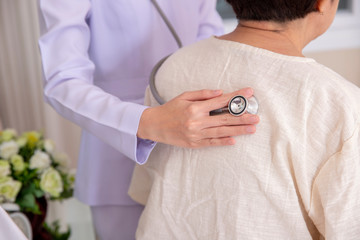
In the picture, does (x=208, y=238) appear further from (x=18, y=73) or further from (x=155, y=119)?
(x=18, y=73)

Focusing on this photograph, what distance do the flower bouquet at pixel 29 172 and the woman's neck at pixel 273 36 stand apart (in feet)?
2.99

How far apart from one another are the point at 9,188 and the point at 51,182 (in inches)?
5.5

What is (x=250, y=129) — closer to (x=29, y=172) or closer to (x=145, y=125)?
(x=145, y=125)

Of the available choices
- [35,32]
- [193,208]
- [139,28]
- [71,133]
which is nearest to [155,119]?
[193,208]

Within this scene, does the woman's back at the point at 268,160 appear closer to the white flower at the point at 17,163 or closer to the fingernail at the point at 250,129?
the fingernail at the point at 250,129

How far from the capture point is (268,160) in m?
0.85

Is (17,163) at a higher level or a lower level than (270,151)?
lower

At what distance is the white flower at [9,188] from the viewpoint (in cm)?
148

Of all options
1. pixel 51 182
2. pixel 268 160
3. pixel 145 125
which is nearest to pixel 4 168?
pixel 51 182

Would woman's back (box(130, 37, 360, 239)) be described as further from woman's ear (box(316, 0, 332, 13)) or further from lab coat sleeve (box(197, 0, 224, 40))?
lab coat sleeve (box(197, 0, 224, 40))

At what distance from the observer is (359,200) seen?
822mm

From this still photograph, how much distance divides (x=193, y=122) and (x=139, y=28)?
0.40 m

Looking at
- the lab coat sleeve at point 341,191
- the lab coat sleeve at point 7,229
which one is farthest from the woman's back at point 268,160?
the lab coat sleeve at point 7,229

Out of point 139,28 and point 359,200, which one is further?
point 139,28
